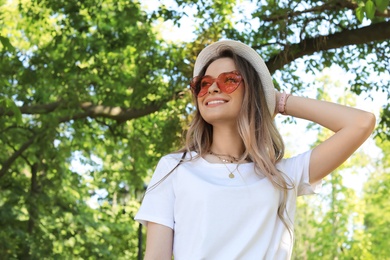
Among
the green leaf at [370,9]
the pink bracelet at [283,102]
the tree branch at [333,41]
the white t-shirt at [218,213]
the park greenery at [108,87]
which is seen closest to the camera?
the white t-shirt at [218,213]

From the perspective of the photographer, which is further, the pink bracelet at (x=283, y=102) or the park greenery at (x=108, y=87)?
the park greenery at (x=108, y=87)

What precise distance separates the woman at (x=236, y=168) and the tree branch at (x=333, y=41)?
22.4ft

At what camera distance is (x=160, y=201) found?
10.2ft

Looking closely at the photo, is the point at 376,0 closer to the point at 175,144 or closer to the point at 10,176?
the point at 175,144

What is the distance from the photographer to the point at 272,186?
3.14 metres

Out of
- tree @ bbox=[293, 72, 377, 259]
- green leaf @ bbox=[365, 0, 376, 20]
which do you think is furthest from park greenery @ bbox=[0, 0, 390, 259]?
tree @ bbox=[293, 72, 377, 259]

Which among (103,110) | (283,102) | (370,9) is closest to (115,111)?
(103,110)

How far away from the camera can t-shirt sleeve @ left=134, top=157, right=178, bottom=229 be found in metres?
3.06

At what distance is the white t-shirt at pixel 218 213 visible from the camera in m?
3.03

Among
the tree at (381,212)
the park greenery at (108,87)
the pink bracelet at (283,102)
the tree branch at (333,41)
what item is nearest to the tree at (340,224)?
the tree at (381,212)

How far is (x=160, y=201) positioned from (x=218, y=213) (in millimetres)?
211

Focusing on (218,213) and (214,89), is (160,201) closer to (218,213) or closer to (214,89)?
(218,213)

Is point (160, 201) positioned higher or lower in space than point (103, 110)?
lower

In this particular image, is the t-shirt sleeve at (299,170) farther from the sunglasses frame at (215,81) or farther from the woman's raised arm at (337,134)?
the sunglasses frame at (215,81)
